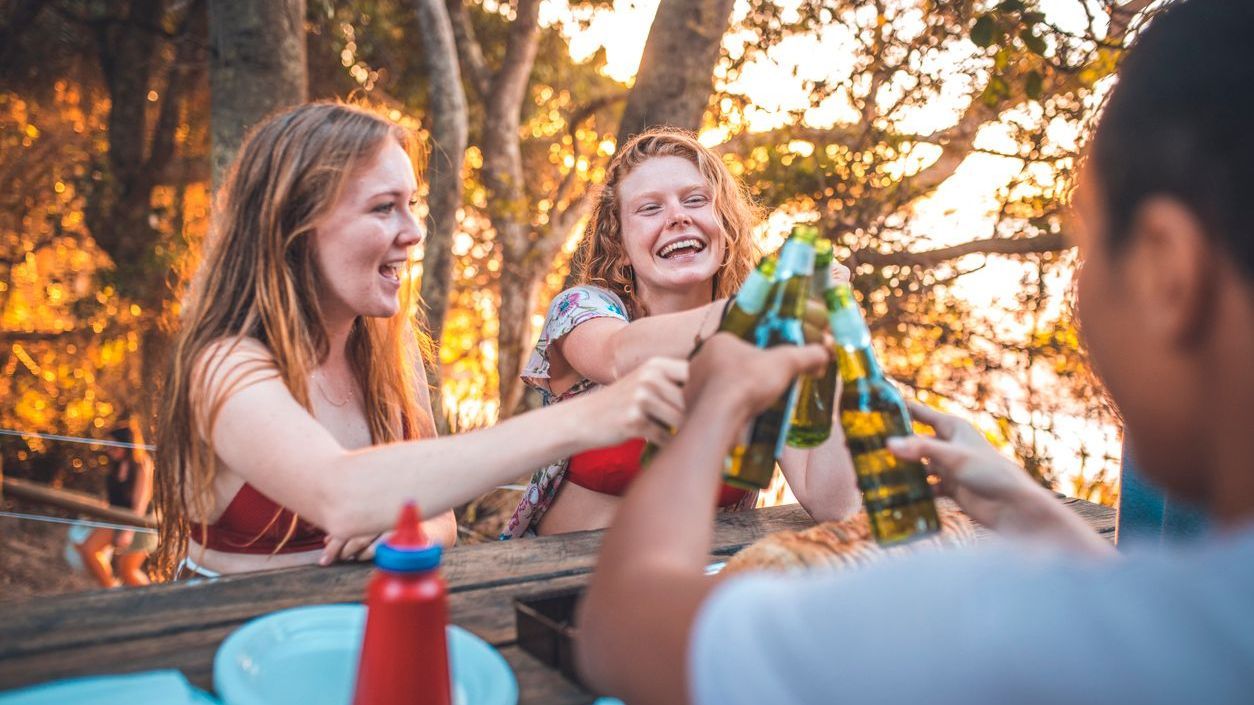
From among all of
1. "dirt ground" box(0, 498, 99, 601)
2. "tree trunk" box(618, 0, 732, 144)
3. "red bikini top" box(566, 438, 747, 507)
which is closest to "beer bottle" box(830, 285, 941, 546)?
"red bikini top" box(566, 438, 747, 507)

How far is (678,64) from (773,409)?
2.98 m

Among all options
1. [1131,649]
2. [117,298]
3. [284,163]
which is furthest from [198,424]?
[117,298]

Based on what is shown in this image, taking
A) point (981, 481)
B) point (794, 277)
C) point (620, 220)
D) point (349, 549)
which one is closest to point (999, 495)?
point (981, 481)

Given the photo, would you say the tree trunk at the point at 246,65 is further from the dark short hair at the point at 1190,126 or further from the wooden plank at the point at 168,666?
the dark short hair at the point at 1190,126

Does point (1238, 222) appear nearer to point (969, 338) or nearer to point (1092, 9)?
point (1092, 9)

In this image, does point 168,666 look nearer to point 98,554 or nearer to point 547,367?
point 547,367

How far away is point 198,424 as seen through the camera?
1.81 meters

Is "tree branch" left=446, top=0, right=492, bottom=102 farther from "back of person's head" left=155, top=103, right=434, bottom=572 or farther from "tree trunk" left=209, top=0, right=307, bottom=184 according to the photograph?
"back of person's head" left=155, top=103, right=434, bottom=572

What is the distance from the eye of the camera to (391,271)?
217 cm

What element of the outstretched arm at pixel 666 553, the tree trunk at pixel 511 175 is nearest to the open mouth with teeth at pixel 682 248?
the outstretched arm at pixel 666 553

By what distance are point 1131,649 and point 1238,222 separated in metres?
0.35

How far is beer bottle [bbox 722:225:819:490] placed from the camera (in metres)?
1.22

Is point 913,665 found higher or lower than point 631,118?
lower

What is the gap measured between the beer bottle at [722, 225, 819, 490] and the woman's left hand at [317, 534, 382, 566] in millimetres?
789
